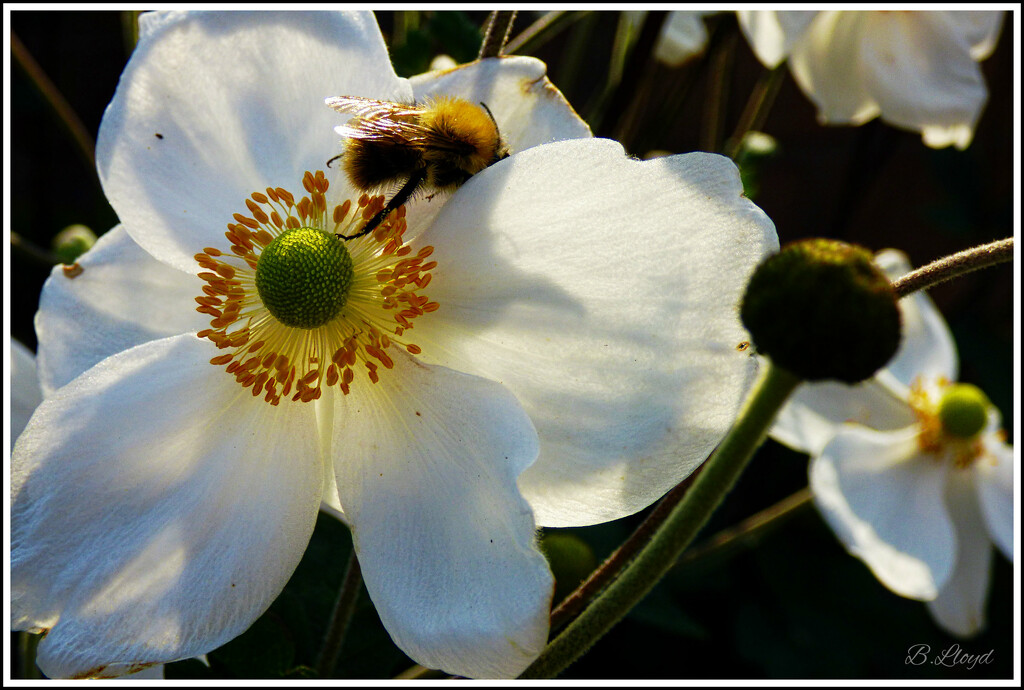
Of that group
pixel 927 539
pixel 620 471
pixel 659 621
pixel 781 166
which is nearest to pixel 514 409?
pixel 620 471

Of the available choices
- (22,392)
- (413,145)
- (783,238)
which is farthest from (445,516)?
(783,238)

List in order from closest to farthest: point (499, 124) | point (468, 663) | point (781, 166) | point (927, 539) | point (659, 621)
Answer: point (468, 663) → point (499, 124) → point (659, 621) → point (927, 539) → point (781, 166)

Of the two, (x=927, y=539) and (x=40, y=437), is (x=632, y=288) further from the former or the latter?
(x=927, y=539)

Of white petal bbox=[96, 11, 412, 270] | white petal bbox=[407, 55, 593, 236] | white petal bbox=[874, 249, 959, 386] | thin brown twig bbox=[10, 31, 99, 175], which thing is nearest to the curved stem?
white petal bbox=[407, 55, 593, 236]

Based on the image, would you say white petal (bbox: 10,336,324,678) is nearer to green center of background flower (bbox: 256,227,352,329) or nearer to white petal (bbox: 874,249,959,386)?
green center of background flower (bbox: 256,227,352,329)

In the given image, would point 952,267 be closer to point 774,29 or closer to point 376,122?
point 376,122
